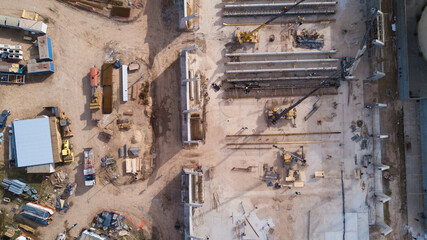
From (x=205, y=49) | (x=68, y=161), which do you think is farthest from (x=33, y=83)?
(x=205, y=49)

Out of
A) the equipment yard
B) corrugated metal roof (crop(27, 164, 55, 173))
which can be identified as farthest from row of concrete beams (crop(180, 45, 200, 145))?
corrugated metal roof (crop(27, 164, 55, 173))

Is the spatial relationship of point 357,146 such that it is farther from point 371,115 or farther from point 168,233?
point 168,233

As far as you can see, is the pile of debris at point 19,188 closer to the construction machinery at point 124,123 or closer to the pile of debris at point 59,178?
the pile of debris at point 59,178

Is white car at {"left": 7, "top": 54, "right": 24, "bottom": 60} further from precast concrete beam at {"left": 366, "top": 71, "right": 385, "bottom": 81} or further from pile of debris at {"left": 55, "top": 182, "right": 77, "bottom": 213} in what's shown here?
precast concrete beam at {"left": 366, "top": 71, "right": 385, "bottom": 81}

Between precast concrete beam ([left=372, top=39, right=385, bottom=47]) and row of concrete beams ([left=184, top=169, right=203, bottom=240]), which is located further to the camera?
row of concrete beams ([left=184, top=169, right=203, bottom=240])

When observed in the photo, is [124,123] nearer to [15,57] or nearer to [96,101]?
[96,101]

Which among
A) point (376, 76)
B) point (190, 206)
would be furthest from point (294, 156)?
point (190, 206)

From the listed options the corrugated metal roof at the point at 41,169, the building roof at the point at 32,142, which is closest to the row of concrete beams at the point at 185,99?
the building roof at the point at 32,142

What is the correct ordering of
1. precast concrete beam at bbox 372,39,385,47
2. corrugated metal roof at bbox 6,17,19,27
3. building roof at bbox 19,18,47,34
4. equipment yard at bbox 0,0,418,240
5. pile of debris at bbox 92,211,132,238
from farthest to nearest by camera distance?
equipment yard at bbox 0,0,418,240 → pile of debris at bbox 92,211,132,238 → building roof at bbox 19,18,47,34 → corrugated metal roof at bbox 6,17,19,27 → precast concrete beam at bbox 372,39,385,47
